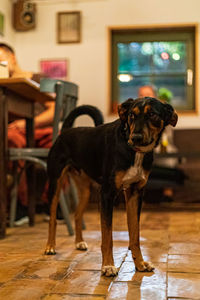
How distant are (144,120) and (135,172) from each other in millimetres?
283

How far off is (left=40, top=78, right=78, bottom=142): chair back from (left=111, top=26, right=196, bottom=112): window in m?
Result: 2.42

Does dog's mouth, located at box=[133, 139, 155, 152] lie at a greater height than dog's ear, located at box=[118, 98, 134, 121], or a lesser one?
lesser

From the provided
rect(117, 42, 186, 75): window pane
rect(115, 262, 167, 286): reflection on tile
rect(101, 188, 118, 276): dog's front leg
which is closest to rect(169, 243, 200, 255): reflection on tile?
rect(115, 262, 167, 286): reflection on tile

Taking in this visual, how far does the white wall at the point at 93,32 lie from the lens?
5.14 m

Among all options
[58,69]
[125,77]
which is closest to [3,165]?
[58,69]

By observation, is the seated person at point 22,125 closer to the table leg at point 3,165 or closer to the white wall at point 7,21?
the table leg at point 3,165

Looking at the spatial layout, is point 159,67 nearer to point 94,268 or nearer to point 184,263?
point 184,263

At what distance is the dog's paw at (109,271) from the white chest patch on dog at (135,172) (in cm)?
36

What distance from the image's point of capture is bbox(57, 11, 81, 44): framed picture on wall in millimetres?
5258

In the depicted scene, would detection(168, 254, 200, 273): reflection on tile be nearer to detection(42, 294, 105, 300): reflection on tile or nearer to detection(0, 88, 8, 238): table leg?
detection(42, 294, 105, 300): reflection on tile

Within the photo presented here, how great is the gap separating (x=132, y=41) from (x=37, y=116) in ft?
6.41

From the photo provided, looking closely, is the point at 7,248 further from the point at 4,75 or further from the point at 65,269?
the point at 4,75

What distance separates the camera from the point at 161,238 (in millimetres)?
2613

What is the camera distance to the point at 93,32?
5270mm
